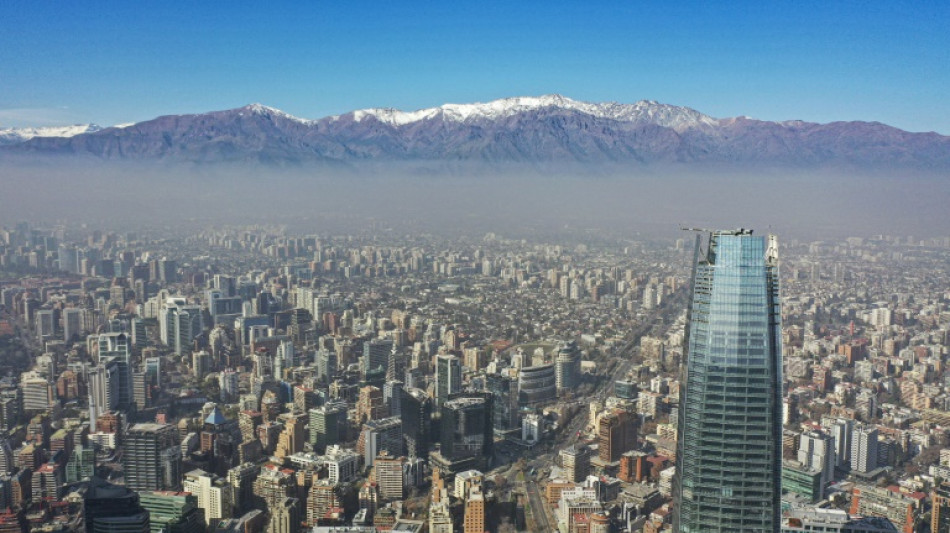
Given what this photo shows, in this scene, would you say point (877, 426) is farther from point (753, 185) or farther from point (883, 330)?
point (753, 185)

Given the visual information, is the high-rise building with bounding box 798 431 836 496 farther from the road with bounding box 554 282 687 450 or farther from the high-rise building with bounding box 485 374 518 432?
the high-rise building with bounding box 485 374 518 432

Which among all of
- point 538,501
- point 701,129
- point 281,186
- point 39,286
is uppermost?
point 701,129

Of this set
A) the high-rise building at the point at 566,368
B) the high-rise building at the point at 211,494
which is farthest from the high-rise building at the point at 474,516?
the high-rise building at the point at 566,368

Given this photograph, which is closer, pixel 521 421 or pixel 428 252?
pixel 521 421

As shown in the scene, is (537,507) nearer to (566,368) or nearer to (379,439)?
(379,439)

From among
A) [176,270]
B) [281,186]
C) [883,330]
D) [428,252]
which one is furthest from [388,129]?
[883,330]

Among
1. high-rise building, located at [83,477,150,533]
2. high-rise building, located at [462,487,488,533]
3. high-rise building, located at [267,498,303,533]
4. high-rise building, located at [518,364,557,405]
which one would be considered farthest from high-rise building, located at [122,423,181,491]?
high-rise building, located at [518,364,557,405]

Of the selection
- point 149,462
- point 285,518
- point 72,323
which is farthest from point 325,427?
point 72,323
